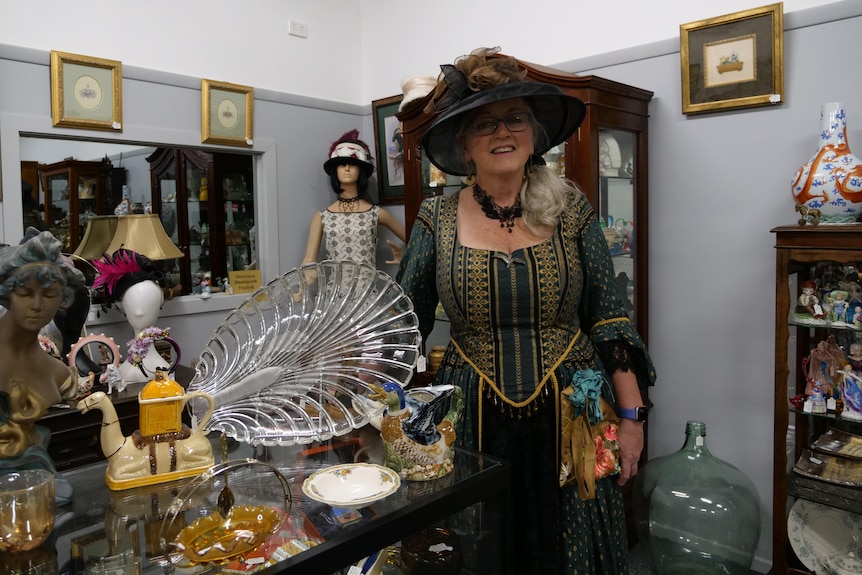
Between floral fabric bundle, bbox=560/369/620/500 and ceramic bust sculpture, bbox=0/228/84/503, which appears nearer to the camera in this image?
ceramic bust sculpture, bbox=0/228/84/503

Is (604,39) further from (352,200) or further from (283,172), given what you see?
(283,172)

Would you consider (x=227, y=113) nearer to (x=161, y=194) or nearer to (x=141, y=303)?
(x=161, y=194)

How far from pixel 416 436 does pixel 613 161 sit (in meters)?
1.60

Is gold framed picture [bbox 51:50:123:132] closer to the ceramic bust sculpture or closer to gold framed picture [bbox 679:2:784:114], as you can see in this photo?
the ceramic bust sculpture

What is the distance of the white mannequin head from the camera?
8.09 ft

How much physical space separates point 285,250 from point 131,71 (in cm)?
105

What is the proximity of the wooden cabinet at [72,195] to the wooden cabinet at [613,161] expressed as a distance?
1.27m

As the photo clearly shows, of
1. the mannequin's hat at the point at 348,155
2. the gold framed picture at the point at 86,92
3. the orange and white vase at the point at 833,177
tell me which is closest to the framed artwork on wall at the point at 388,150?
the mannequin's hat at the point at 348,155

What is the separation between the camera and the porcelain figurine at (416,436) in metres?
1.09

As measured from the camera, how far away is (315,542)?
885 mm

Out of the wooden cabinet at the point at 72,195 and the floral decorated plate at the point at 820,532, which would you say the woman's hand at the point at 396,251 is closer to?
the wooden cabinet at the point at 72,195

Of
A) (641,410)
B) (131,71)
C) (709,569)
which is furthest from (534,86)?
(131,71)

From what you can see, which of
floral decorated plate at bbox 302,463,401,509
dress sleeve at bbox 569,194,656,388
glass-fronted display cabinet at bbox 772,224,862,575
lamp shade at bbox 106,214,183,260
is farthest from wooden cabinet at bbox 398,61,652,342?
floral decorated plate at bbox 302,463,401,509

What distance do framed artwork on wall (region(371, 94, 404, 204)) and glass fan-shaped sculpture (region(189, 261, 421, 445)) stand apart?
6.86 ft
